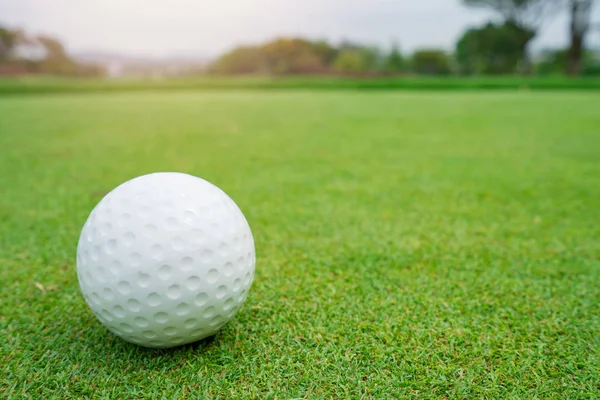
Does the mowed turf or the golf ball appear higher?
the golf ball

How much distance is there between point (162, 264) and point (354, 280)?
927 millimetres

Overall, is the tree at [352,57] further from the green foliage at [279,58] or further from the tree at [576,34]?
the tree at [576,34]

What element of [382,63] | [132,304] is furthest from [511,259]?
[382,63]

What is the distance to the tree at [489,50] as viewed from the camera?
38.3m

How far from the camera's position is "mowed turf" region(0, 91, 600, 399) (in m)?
1.40

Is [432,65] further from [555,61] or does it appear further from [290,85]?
[290,85]

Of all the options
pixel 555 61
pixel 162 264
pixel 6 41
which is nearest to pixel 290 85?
pixel 6 41

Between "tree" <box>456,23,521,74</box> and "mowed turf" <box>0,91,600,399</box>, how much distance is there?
38.4m

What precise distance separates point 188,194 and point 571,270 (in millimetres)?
1804

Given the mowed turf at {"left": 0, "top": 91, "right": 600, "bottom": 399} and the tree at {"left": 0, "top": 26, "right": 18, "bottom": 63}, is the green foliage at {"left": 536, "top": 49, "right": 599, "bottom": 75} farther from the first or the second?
the mowed turf at {"left": 0, "top": 91, "right": 600, "bottom": 399}

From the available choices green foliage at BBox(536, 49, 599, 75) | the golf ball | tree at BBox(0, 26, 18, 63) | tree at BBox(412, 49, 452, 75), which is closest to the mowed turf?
the golf ball

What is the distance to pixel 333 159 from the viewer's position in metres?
4.74

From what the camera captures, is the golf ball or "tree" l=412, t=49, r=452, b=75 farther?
"tree" l=412, t=49, r=452, b=75

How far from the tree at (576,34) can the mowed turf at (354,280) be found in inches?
1363
